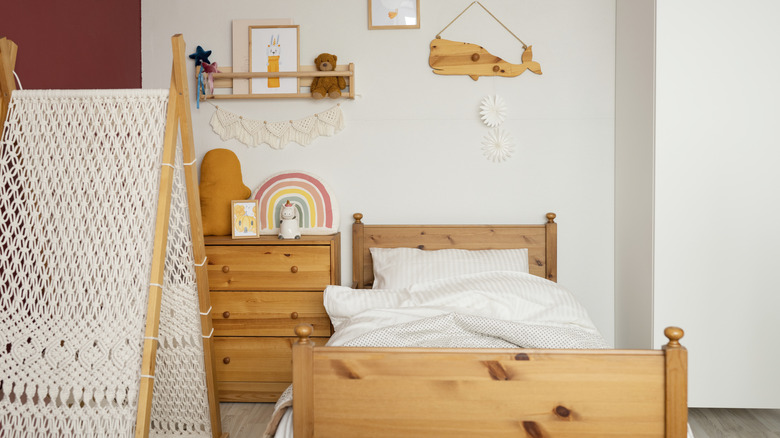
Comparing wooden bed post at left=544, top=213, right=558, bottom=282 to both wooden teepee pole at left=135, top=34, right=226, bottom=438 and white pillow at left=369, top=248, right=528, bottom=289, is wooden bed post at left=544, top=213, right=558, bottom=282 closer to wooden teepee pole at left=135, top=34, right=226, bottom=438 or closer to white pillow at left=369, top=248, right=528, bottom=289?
white pillow at left=369, top=248, right=528, bottom=289

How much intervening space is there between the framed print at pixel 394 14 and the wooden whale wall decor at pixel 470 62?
16 centimetres

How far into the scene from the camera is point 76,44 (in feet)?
8.82

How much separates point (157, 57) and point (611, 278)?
2698mm

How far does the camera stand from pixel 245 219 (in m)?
2.87

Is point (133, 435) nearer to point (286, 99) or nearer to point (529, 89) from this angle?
point (286, 99)

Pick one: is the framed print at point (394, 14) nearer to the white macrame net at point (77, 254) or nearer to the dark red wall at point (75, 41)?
the dark red wall at point (75, 41)

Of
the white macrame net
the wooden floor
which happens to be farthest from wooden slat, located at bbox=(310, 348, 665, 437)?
the wooden floor

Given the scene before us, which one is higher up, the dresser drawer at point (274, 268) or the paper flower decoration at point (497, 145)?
the paper flower decoration at point (497, 145)

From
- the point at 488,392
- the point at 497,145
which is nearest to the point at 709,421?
the point at 497,145

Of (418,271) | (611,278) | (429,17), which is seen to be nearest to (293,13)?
(429,17)

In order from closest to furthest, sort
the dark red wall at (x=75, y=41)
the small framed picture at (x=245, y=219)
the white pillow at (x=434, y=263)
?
the dark red wall at (x=75, y=41), the white pillow at (x=434, y=263), the small framed picture at (x=245, y=219)

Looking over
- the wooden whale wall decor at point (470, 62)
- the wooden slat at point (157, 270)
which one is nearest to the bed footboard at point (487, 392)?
the wooden slat at point (157, 270)

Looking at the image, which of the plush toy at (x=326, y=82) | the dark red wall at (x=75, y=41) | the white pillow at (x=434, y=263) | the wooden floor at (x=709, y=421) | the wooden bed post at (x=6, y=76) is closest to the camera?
the wooden bed post at (x=6, y=76)

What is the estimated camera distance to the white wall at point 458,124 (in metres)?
3.03
